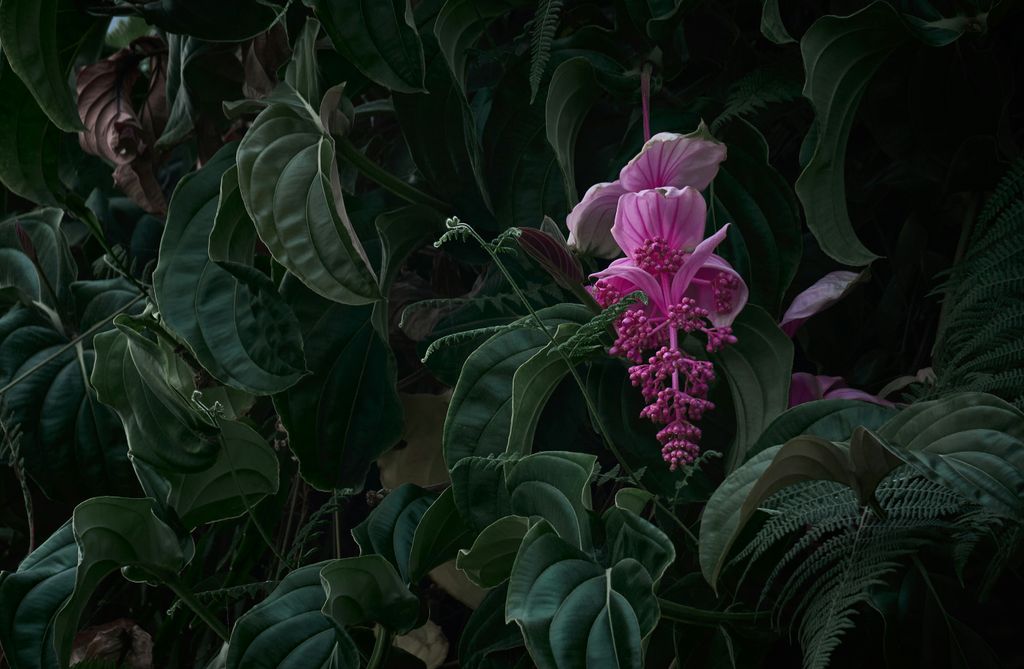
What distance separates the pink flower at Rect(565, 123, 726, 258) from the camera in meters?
0.76

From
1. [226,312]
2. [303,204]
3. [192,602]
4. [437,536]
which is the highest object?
[303,204]

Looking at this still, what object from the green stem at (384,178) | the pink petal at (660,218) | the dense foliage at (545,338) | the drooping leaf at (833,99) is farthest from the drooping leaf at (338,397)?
the drooping leaf at (833,99)

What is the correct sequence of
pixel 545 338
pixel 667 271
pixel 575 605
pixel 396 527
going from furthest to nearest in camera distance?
pixel 396 527 → pixel 545 338 → pixel 667 271 → pixel 575 605

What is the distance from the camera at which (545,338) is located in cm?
85

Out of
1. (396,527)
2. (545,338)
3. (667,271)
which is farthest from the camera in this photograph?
(396,527)

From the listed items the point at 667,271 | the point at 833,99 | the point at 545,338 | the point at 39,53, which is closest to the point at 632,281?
the point at 667,271

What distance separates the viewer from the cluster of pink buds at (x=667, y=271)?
713 millimetres

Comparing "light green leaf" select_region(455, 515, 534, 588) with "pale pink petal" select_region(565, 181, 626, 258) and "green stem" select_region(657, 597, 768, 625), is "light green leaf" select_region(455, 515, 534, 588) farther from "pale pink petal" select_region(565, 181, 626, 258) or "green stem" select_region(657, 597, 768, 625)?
"pale pink petal" select_region(565, 181, 626, 258)

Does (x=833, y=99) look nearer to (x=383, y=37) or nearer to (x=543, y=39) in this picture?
(x=543, y=39)

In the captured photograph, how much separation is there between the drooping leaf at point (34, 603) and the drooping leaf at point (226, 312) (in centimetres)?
22

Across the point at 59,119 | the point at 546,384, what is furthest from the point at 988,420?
the point at 59,119

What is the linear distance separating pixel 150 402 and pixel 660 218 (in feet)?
1.73

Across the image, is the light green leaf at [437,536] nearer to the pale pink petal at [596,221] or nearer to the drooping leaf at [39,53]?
the pale pink petal at [596,221]

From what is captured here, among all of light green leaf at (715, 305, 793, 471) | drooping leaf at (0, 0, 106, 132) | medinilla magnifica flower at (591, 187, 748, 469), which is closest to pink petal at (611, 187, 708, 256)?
medinilla magnifica flower at (591, 187, 748, 469)
